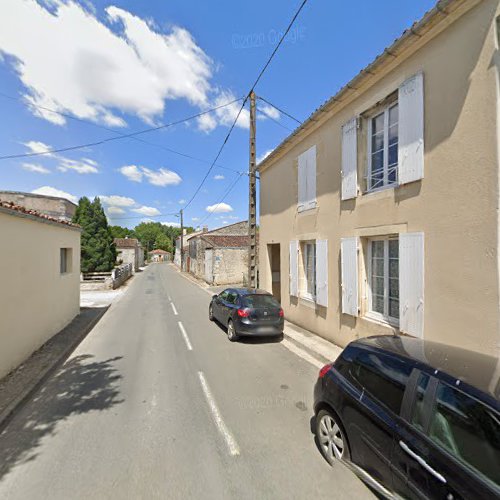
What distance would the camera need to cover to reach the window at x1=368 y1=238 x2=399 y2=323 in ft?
18.0

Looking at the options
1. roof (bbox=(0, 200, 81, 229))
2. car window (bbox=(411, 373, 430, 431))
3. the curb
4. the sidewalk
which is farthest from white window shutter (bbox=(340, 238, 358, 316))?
roof (bbox=(0, 200, 81, 229))

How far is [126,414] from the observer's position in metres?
3.89

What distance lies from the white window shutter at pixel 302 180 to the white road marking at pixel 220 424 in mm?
5659

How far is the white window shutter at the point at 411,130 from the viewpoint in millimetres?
4637

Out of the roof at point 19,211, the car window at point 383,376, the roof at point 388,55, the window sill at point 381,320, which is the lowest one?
the window sill at point 381,320

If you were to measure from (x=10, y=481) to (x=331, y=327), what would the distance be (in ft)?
20.3

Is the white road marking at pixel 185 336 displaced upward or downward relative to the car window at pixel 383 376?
downward

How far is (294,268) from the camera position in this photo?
348 inches

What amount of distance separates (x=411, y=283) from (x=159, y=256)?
8320 centimetres

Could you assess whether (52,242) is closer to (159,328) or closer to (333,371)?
(159,328)

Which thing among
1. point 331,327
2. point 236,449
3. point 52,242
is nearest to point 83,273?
point 52,242

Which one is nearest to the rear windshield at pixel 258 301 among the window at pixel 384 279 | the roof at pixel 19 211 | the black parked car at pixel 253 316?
the black parked car at pixel 253 316

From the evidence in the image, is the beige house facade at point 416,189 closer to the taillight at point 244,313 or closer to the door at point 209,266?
the taillight at point 244,313

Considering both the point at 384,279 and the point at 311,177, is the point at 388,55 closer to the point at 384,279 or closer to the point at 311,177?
the point at 311,177
